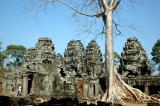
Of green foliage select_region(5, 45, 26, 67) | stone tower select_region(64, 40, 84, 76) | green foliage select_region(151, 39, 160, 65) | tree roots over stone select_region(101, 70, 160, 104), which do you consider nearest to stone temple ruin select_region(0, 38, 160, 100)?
stone tower select_region(64, 40, 84, 76)

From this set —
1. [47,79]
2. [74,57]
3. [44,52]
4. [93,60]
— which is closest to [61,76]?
[47,79]

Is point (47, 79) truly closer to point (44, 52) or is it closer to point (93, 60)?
point (44, 52)

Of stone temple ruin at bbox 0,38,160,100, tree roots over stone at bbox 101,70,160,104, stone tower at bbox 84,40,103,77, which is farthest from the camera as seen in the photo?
stone tower at bbox 84,40,103,77

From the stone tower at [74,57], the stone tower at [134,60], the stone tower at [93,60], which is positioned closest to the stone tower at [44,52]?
the stone tower at [93,60]

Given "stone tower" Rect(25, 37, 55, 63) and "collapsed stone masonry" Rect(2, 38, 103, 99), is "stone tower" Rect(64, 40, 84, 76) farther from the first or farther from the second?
"stone tower" Rect(25, 37, 55, 63)

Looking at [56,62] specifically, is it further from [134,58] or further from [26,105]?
[26,105]

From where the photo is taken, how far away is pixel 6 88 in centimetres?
2661

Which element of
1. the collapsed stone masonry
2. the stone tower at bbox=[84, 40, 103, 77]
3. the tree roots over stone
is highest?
the stone tower at bbox=[84, 40, 103, 77]

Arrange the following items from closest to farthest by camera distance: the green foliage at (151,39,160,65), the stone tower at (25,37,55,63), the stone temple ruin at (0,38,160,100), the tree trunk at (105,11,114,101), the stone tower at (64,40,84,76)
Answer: the tree trunk at (105,11,114,101) < the stone temple ruin at (0,38,160,100) < the stone tower at (25,37,55,63) < the stone tower at (64,40,84,76) < the green foliage at (151,39,160,65)

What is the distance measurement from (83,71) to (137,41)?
679 cm

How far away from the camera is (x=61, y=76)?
27422 millimetres

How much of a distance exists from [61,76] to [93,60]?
5.60m

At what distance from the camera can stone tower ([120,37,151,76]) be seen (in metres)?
28.1

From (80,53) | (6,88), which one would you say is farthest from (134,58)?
(6,88)
